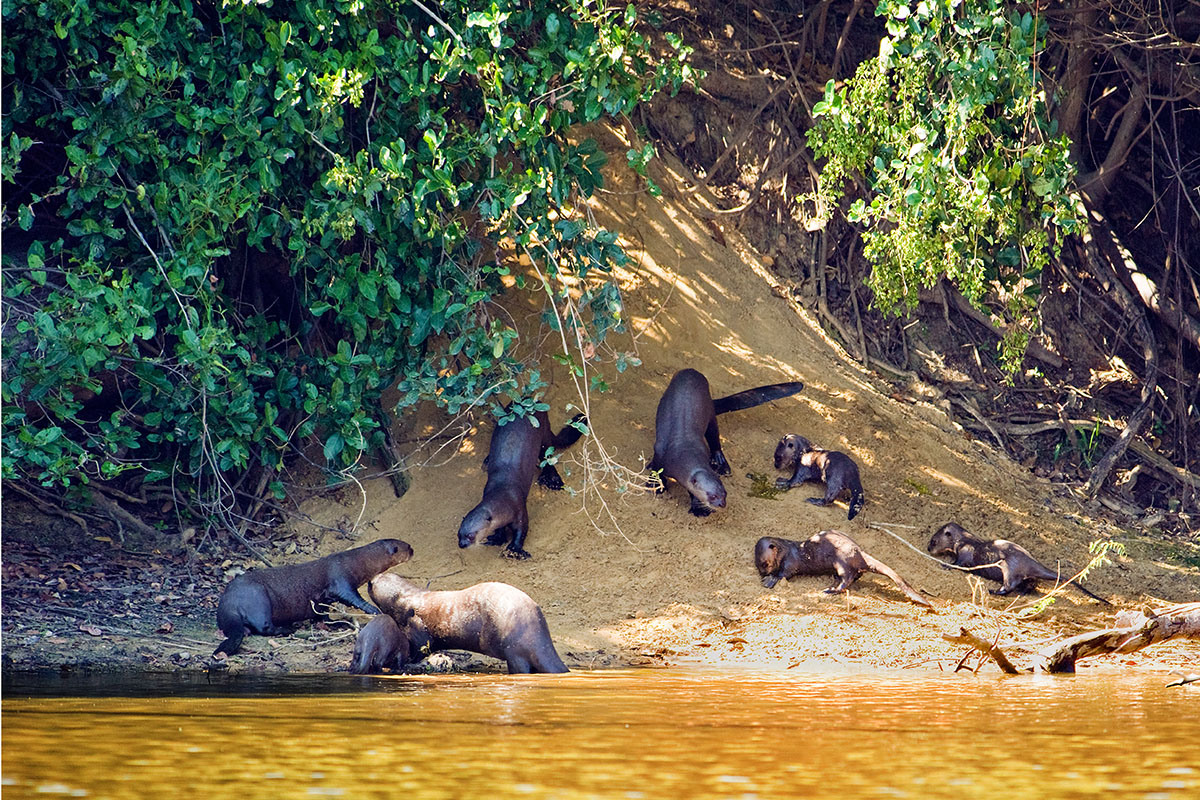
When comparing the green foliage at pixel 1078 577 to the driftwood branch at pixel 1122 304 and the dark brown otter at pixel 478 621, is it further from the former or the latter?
the dark brown otter at pixel 478 621

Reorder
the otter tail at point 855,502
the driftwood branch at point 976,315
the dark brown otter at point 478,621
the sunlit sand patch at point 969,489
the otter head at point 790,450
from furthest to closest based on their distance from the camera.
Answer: the driftwood branch at point 976,315 → the sunlit sand patch at point 969,489 → the otter head at point 790,450 → the otter tail at point 855,502 → the dark brown otter at point 478,621

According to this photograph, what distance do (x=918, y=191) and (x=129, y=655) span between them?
4013 millimetres

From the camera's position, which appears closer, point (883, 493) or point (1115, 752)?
point (1115, 752)

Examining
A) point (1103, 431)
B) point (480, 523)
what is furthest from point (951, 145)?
point (1103, 431)

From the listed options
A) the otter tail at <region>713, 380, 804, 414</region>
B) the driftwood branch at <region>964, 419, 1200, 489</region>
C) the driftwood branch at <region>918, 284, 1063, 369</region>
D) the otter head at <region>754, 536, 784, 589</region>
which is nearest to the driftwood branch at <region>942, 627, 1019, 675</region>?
the otter head at <region>754, 536, 784, 589</region>

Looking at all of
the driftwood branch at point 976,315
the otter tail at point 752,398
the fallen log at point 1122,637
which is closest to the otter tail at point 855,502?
the otter tail at point 752,398

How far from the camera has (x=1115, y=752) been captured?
9.95ft

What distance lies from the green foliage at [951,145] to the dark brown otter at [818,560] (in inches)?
53.4

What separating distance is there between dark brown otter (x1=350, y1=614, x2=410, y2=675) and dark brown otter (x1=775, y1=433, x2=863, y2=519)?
116 inches

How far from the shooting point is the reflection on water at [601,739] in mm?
2625

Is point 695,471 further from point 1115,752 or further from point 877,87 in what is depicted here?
point 1115,752

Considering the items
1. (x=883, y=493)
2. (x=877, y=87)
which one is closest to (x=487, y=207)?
(x=877, y=87)

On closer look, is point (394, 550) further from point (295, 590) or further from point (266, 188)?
point (266, 188)

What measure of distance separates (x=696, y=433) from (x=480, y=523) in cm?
148
